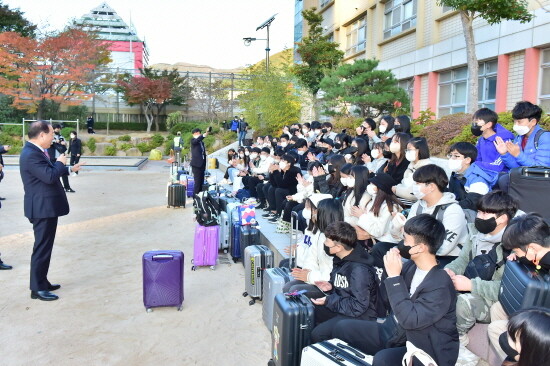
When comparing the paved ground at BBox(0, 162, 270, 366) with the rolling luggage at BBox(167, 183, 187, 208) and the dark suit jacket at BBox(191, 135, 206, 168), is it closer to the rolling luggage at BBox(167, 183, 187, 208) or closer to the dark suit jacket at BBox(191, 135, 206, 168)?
the rolling luggage at BBox(167, 183, 187, 208)

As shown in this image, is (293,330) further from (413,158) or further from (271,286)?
(413,158)

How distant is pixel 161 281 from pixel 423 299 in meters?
3.33

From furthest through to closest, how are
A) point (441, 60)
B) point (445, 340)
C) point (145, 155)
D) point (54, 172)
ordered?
point (145, 155) < point (441, 60) < point (54, 172) < point (445, 340)

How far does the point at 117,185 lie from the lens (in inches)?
667

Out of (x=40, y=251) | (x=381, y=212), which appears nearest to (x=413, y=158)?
(x=381, y=212)

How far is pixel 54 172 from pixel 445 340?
458 centimetres

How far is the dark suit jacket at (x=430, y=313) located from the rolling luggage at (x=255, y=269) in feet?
10.0

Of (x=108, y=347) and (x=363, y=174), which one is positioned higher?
(x=363, y=174)

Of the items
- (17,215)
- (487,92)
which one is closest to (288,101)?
(487,92)

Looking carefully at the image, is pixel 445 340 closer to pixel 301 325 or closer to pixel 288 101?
pixel 301 325

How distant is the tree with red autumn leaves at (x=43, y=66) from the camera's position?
1262 inches

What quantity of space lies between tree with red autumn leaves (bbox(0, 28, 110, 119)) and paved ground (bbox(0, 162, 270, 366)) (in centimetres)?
2676

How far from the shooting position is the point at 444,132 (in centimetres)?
1070

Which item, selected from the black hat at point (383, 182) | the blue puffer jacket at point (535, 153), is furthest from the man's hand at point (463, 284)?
the blue puffer jacket at point (535, 153)
